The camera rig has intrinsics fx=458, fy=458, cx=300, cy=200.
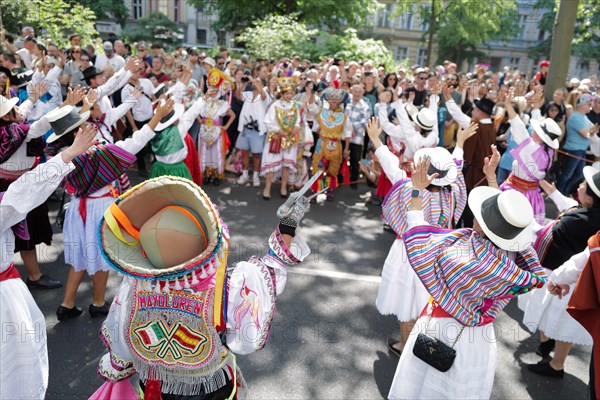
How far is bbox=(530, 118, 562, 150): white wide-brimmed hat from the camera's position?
198 inches

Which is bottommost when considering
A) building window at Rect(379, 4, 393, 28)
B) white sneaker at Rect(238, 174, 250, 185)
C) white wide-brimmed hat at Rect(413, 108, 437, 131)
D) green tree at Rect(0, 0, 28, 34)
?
white sneaker at Rect(238, 174, 250, 185)

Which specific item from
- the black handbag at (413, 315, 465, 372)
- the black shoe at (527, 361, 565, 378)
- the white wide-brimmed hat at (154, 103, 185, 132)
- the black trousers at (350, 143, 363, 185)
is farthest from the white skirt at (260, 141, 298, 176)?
the black handbag at (413, 315, 465, 372)

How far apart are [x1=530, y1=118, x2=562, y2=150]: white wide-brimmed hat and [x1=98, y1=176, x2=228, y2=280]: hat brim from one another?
4390 mm

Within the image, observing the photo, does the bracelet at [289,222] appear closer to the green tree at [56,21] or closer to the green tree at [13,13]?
the green tree at [13,13]

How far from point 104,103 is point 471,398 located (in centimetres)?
447

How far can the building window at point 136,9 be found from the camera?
30781mm

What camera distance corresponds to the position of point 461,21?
25781 mm

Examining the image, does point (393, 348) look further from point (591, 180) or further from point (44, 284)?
point (44, 284)

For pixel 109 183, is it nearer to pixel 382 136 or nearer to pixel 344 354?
pixel 344 354

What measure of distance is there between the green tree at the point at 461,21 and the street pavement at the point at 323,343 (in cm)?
1582

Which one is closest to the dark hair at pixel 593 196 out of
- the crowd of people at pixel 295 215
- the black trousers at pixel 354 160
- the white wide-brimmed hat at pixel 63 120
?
the crowd of people at pixel 295 215

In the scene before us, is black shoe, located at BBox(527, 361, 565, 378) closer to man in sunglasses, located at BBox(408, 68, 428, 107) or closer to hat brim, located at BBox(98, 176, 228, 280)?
hat brim, located at BBox(98, 176, 228, 280)

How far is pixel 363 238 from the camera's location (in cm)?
643

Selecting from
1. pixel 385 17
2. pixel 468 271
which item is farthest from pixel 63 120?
pixel 385 17
